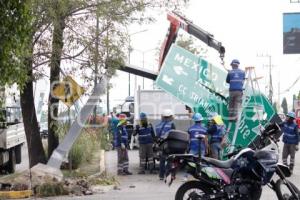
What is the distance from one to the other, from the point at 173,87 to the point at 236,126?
2.12 m

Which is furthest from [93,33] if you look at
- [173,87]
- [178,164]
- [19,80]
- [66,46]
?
[178,164]

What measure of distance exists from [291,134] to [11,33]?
32.9 feet

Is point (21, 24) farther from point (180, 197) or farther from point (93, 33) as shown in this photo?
point (93, 33)

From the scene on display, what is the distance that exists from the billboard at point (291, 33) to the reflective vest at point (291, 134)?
30.4 m

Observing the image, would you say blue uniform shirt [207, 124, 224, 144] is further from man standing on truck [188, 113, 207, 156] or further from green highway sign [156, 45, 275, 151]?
green highway sign [156, 45, 275, 151]

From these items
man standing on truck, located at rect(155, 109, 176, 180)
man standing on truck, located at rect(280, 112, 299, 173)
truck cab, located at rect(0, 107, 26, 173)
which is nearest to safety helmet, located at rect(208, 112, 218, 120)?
man standing on truck, located at rect(155, 109, 176, 180)

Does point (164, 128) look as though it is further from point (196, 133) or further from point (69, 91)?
point (69, 91)

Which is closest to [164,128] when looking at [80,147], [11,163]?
[80,147]

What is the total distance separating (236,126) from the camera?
15812 millimetres

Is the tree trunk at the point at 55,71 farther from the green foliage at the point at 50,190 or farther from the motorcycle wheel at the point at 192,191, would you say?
the motorcycle wheel at the point at 192,191

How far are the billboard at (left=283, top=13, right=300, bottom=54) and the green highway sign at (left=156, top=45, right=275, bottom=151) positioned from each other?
31062mm

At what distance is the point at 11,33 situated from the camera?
9.58 metres

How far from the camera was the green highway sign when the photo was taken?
52.0 ft

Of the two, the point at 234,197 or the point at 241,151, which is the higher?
the point at 241,151
